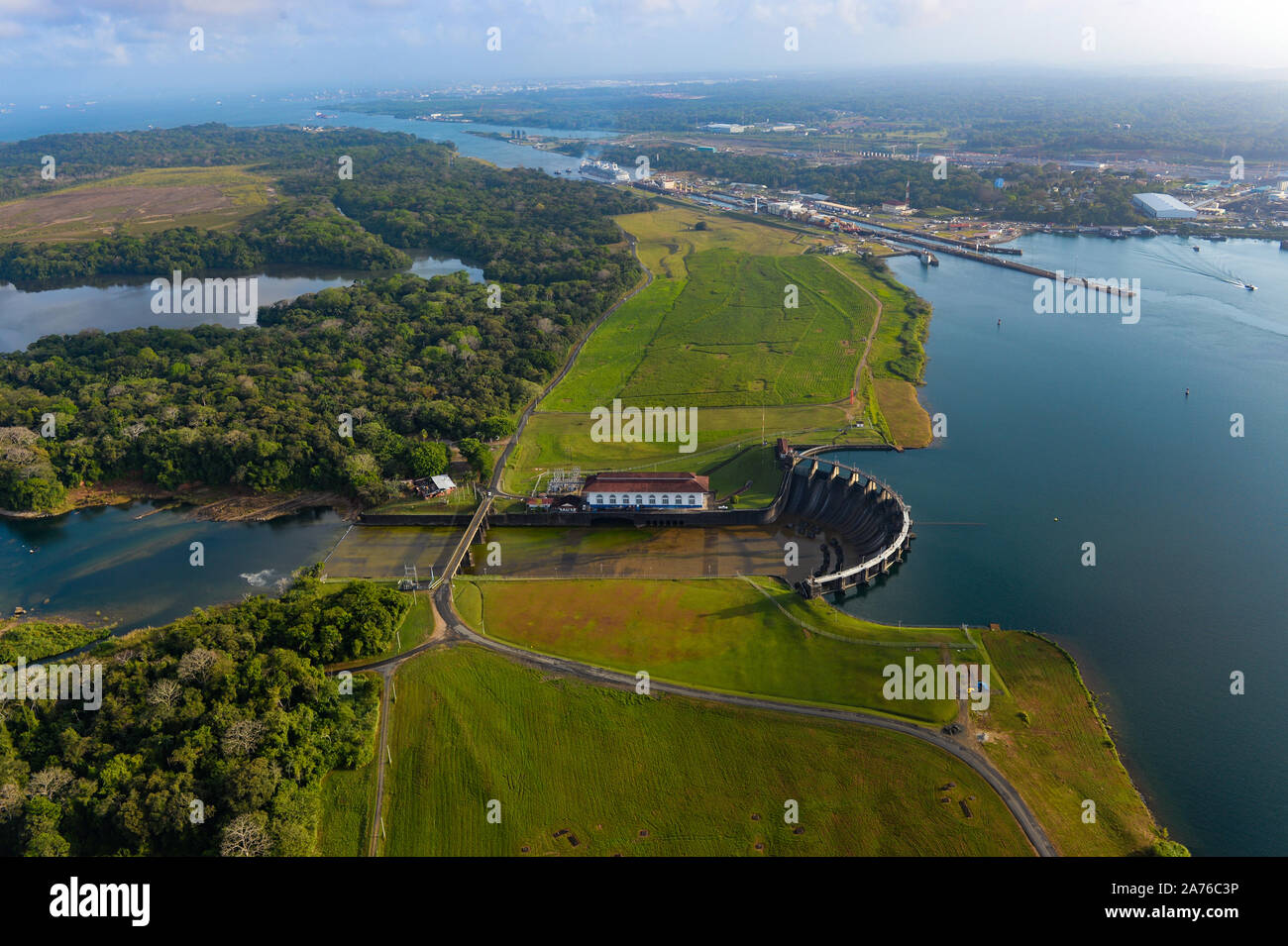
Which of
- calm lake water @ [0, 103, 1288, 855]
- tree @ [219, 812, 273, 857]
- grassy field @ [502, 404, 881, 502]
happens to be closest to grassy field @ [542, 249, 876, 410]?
grassy field @ [502, 404, 881, 502]

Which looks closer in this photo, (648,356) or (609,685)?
(609,685)

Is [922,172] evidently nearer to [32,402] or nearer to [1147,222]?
[1147,222]

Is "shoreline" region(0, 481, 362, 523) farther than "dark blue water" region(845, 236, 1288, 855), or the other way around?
"shoreline" region(0, 481, 362, 523)

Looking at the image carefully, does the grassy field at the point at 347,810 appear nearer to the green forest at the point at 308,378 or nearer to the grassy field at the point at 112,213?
the green forest at the point at 308,378

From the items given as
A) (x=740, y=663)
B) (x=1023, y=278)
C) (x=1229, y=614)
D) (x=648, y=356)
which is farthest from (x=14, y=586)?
(x=1023, y=278)

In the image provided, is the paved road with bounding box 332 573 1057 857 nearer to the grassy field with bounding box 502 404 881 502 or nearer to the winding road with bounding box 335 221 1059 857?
the winding road with bounding box 335 221 1059 857

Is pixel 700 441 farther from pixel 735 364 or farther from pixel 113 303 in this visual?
pixel 113 303
